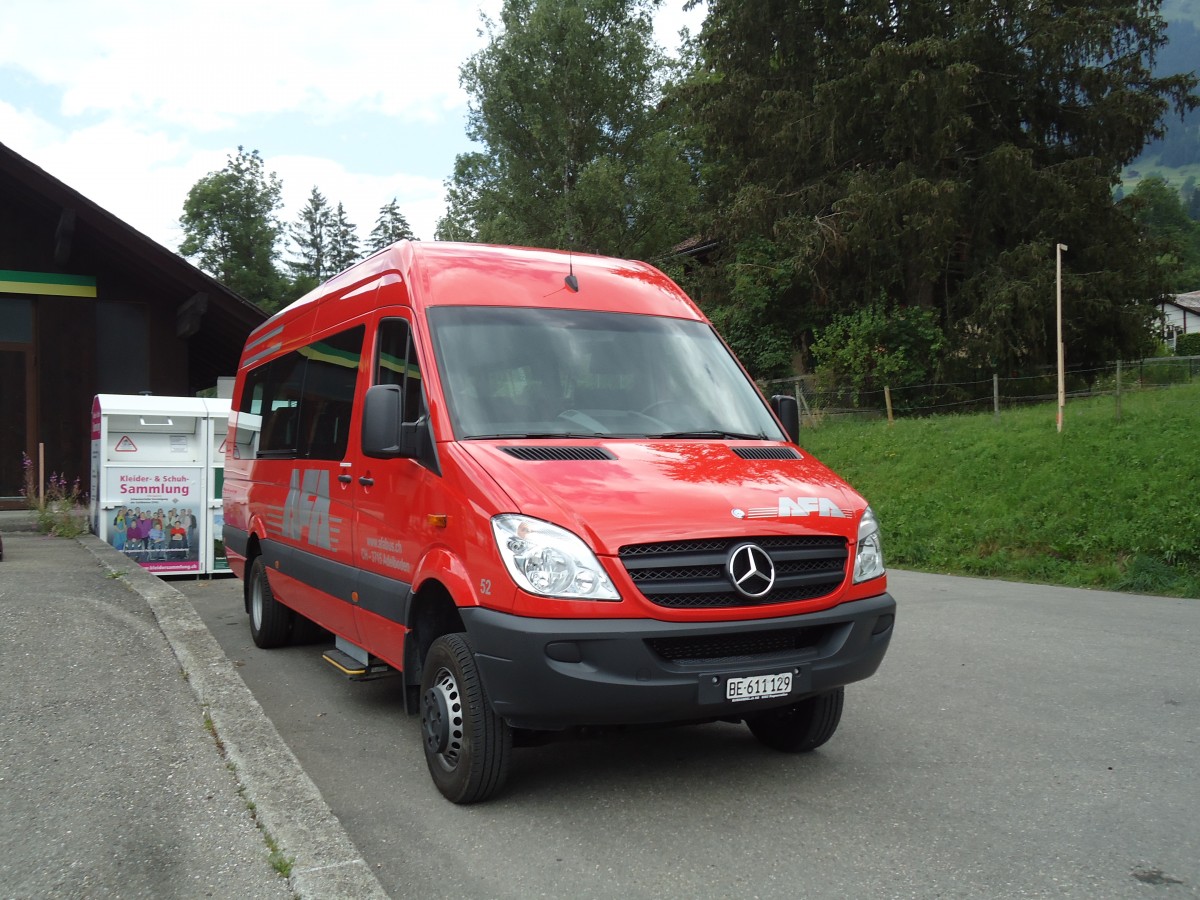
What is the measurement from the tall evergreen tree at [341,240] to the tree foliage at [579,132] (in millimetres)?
61548

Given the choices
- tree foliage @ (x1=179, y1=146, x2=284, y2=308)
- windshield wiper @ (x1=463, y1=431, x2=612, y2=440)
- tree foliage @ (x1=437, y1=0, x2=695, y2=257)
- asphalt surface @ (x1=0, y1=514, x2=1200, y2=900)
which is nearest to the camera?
asphalt surface @ (x1=0, y1=514, x2=1200, y2=900)

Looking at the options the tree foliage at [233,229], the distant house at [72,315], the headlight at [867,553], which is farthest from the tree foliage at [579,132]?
the tree foliage at [233,229]

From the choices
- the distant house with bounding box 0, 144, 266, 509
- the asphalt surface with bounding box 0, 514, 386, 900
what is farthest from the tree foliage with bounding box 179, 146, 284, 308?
the asphalt surface with bounding box 0, 514, 386, 900

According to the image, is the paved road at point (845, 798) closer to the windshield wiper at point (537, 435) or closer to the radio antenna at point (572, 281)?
the windshield wiper at point (537, 435)

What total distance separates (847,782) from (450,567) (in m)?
1.99

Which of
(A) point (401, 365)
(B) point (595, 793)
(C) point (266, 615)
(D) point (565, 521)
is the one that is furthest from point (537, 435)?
(C) point (266, 615)

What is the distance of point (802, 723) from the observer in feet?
16.4

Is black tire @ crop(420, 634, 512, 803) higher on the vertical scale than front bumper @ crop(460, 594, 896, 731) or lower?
lower

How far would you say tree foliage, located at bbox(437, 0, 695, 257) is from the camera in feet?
114

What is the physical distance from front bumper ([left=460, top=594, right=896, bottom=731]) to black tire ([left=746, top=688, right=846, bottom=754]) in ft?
2.12

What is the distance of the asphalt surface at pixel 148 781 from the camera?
345 cm

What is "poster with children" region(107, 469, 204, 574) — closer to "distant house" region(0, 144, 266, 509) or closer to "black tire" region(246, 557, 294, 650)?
"black tire" region(246, 557, 294, 650)

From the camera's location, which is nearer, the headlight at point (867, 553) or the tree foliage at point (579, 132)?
the headlight at point (867, 553)

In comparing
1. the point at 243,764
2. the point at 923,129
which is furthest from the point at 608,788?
the point at 923,129
